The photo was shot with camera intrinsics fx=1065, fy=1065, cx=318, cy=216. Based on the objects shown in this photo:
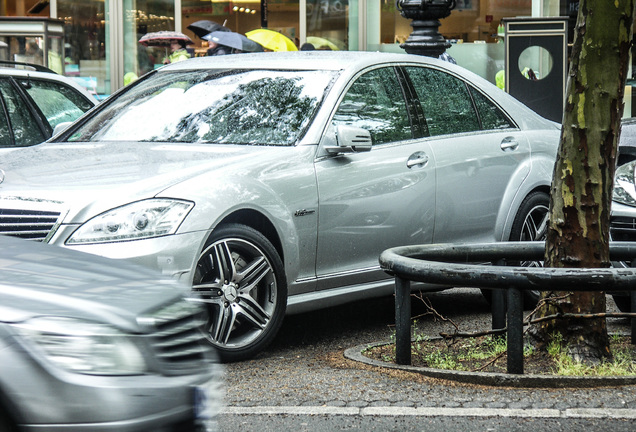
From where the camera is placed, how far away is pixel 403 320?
542cm

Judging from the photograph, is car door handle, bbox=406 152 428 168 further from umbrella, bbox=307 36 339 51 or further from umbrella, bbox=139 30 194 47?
umbrella, bbox=307 36 339 51

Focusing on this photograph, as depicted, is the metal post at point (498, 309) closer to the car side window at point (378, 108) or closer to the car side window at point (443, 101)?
the car side window at point (378, 108)

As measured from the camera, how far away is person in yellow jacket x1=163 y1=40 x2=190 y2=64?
15.3 meters

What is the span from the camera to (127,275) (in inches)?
142

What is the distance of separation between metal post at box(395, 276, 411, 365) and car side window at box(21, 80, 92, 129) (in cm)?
414

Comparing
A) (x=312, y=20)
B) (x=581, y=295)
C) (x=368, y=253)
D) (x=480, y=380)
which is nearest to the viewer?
(x=480, y=380)

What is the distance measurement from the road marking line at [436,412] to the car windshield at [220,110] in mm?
1954

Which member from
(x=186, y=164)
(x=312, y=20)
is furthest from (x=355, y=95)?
(x=312, y=20)

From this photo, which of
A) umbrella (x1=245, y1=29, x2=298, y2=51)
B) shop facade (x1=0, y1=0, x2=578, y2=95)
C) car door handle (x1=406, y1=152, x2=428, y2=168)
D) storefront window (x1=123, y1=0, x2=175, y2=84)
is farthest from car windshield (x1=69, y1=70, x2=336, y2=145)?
storefront window (x1=123, y1=0, x2=175, y2=84)

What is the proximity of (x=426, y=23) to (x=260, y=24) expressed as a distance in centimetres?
744

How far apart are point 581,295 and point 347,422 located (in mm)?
1621

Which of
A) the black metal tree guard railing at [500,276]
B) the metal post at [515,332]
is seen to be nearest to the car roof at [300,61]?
the black metal tree guard railing at [500,276]

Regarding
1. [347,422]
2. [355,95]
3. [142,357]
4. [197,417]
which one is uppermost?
[355,95]

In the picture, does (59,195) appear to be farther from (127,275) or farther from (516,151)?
(516,151)
